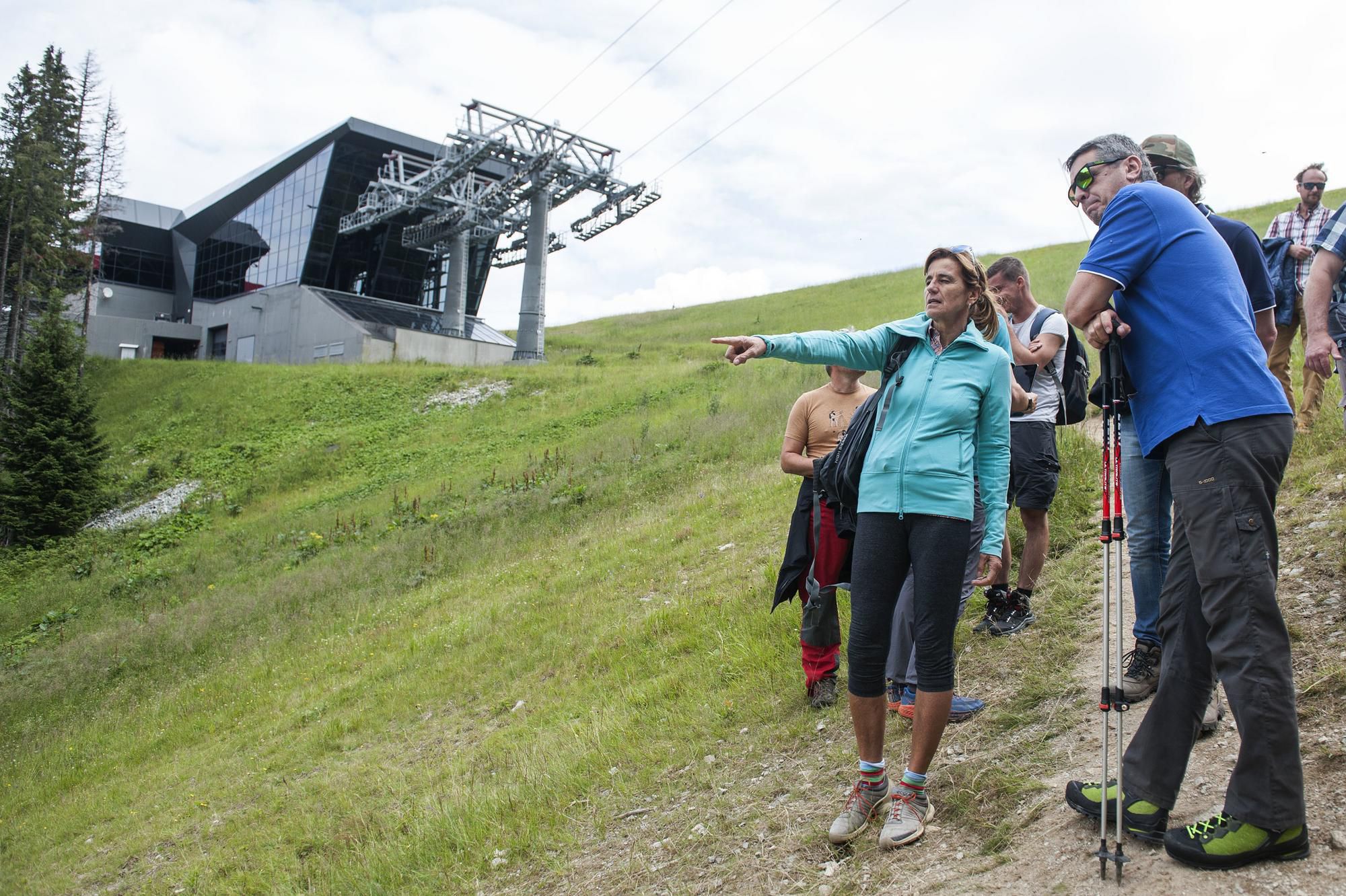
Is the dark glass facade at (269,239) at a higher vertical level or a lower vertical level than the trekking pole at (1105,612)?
higher

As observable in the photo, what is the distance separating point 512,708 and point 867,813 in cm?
431

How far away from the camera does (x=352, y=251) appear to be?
44.7 meters

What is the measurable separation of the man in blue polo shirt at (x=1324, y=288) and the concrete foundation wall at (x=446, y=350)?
35563mm

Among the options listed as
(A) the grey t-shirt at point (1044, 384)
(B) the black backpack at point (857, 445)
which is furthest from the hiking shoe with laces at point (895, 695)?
(A) the grey t-shirt at point (1044, 384)

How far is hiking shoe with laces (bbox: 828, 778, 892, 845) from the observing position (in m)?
3.62

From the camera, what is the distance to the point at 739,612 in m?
7.28

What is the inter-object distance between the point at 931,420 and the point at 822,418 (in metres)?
1.83

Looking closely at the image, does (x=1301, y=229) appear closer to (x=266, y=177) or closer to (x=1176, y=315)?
(x=1176, y=315)

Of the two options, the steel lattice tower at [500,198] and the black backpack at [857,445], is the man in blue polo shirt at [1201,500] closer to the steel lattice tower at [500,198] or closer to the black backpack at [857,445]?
the black backpack at [857,445]

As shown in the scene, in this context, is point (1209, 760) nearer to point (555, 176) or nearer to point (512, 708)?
point (512, 708)

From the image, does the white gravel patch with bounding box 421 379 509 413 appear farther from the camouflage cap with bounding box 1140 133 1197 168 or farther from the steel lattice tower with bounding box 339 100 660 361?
the camouflage cap with bounding box 1140 133 1197 168

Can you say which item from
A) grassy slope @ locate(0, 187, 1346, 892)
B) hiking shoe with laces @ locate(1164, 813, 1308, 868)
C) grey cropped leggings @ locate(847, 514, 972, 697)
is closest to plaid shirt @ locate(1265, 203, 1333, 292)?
grassy slope @ locate(0, 187, 1346, 892)

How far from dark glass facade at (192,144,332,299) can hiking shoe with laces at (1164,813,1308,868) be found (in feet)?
151

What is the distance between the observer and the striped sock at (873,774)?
11.8ft
